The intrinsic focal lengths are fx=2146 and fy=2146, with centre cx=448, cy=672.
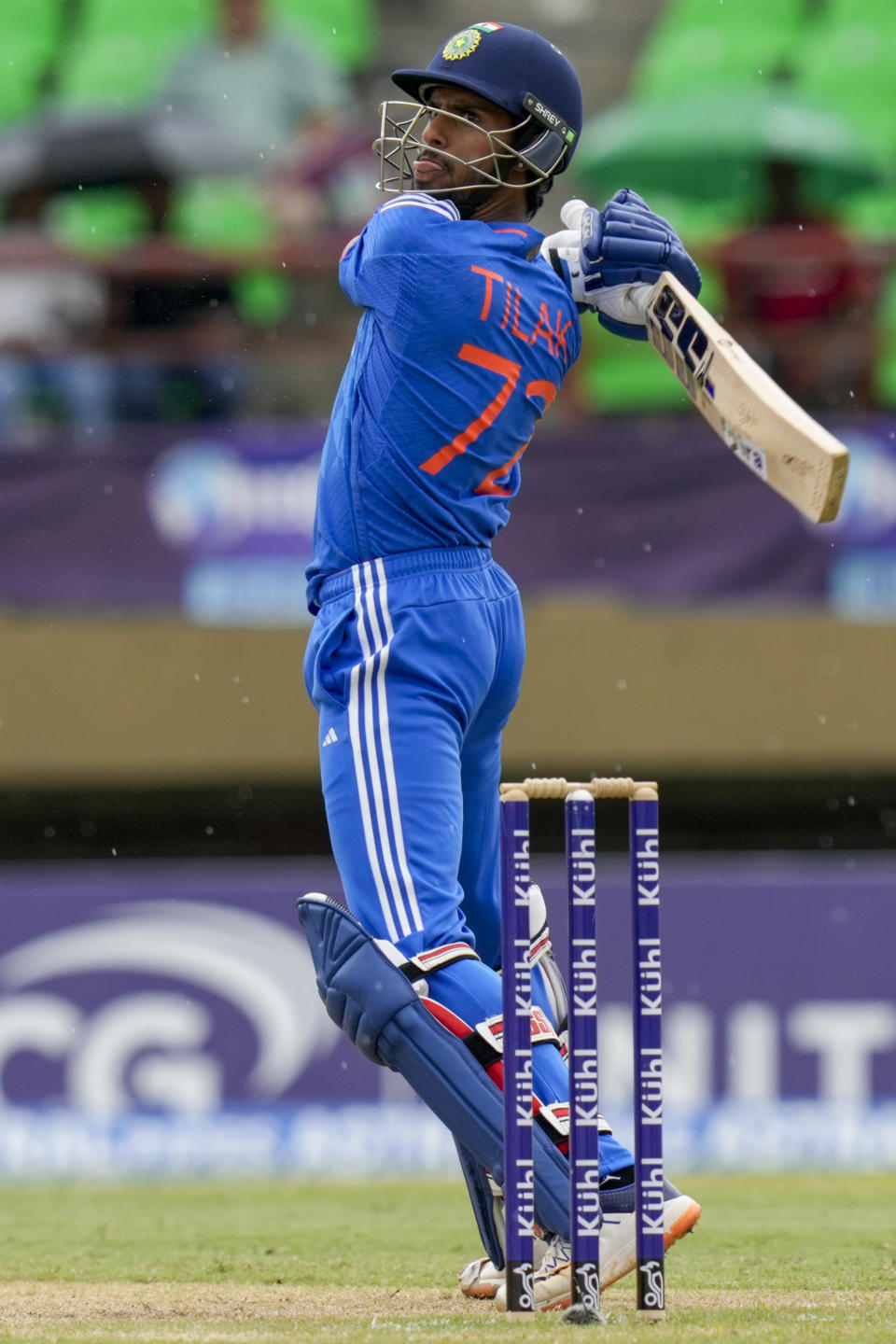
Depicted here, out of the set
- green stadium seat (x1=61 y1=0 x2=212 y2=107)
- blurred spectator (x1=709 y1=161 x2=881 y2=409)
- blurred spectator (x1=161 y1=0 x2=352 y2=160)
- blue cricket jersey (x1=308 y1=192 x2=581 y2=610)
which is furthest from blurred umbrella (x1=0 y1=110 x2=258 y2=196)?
blue cricket jersey (x1=308 y1=192 x2=581 y2=610)

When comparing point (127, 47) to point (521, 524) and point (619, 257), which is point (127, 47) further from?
point (619, 257)

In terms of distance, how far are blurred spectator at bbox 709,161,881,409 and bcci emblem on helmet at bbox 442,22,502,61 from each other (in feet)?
19.5

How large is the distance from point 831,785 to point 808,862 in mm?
469

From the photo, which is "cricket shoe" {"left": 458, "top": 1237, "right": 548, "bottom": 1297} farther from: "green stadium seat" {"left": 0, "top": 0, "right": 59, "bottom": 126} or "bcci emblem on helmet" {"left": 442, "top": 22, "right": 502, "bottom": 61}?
"green stadium seat" {"left": 0, "top": 0, "right": 59, "bottom": 126}

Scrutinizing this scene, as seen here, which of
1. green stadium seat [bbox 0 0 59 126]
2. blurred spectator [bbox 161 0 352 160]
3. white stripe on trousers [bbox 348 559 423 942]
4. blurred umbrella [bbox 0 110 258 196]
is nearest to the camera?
white stripe on trousers [bbox 348 559 423 942]

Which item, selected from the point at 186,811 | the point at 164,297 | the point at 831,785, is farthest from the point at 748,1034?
the point at 164,297

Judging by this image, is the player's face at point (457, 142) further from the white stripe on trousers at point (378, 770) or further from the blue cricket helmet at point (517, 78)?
the white stripe on trousers at point (378, 770)

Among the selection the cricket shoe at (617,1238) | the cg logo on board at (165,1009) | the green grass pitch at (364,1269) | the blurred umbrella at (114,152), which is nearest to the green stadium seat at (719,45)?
the blurred umbrella at (114,152)

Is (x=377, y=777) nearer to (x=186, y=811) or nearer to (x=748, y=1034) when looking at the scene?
(x=748, y=1034)

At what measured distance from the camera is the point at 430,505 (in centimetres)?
382

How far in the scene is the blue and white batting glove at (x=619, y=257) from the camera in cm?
392

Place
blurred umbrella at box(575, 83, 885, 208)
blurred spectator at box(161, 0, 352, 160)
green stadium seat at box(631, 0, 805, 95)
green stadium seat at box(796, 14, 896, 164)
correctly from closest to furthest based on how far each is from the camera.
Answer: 1. blurred umbrella at box(575, 83, 885, 208)
2. blurred spectator at box(161, 0, 352, 160)
3. green stadium seat at box(796, 14, 896, 164)
4. green stadium seat at box(631, 0, 805, 95)

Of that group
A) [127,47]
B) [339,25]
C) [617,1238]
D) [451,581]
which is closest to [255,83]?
[127,47]

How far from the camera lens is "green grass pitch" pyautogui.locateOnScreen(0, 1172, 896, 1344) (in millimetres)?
3543
